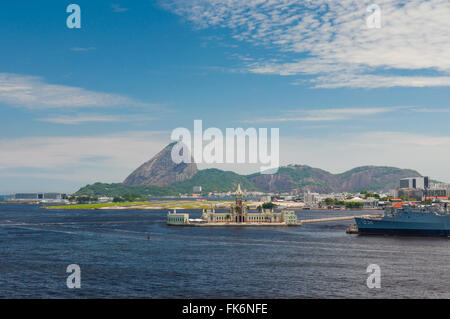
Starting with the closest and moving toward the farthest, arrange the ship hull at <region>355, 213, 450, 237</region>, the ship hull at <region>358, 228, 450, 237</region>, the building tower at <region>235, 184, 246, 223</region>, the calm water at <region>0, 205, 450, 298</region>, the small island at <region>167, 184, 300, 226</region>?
the calm water at <region>0, 205, 450, 298</region> < the ship hull at <region>355, 213, 450, 237</region> < the ship hull at <region>358, 228, 450, 237</region> < the small island at <region>167, 184, 300, 226</region> < the building tower at <region>235, 184, 246, 223</region>

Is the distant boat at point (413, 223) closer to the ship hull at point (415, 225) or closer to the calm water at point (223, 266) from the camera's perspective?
the ship hull at point (415, 225)

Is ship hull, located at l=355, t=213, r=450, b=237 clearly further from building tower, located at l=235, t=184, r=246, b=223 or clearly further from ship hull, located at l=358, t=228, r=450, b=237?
building tower, located at l=235, t=184, r=246, b=223

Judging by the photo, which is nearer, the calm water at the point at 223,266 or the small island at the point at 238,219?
the calm water at the point at 223,266

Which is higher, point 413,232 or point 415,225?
point 415,225

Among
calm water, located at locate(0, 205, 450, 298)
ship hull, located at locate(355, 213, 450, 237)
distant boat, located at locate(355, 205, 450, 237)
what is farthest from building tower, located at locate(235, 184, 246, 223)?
ship hull, located at locate(355, 213, 450, 237)

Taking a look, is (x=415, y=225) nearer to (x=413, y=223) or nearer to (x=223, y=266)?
(x=413, y=223)

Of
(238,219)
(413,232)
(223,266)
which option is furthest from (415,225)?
(223,266)

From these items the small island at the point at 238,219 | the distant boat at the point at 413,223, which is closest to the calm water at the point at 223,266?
the distant boat at the point at 413,223

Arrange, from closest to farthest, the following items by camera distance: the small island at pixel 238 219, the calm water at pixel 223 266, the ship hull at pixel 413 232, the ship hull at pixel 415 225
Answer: the calm water at pixel 223 266
the ship hull at pixel 415 225
the ship hull at pixel 413 232
the small island at pixel 238 219
